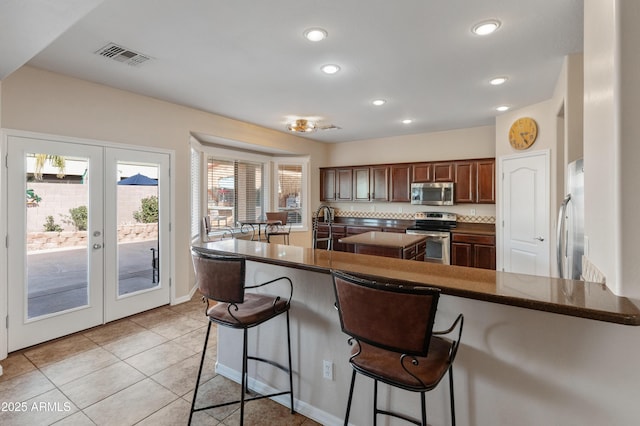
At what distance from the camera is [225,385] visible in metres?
2.40

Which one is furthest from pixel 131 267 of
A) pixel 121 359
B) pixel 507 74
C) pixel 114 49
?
pixel 507 74

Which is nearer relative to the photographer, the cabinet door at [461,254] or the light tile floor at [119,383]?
the light tile floor at [119,383]

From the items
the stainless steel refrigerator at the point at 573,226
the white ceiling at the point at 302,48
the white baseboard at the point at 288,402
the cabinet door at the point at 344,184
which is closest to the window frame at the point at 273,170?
the cabinet door at the point at 344,184

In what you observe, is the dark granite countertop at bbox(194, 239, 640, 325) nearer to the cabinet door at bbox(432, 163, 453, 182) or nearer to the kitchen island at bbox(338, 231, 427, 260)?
the kitchen island at bbox(338, 231, 427, 260)

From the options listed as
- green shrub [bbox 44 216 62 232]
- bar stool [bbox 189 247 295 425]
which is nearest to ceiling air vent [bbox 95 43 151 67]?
green shrub [bbox 44 216 62 232]

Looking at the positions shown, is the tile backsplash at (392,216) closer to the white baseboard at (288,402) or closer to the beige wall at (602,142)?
the beige wall at (602,142)

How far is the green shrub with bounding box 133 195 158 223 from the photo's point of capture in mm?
3830

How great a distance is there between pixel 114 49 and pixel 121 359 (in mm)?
2673

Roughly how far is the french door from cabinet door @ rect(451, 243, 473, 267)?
441 centimetres

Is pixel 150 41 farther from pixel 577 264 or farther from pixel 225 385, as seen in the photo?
pixel 577 264

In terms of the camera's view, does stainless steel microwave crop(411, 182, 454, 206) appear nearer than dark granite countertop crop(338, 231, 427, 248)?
No

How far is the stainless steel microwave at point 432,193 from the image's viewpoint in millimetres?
5590

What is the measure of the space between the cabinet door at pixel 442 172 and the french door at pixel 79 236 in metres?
4.43

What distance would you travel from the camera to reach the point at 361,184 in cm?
665
